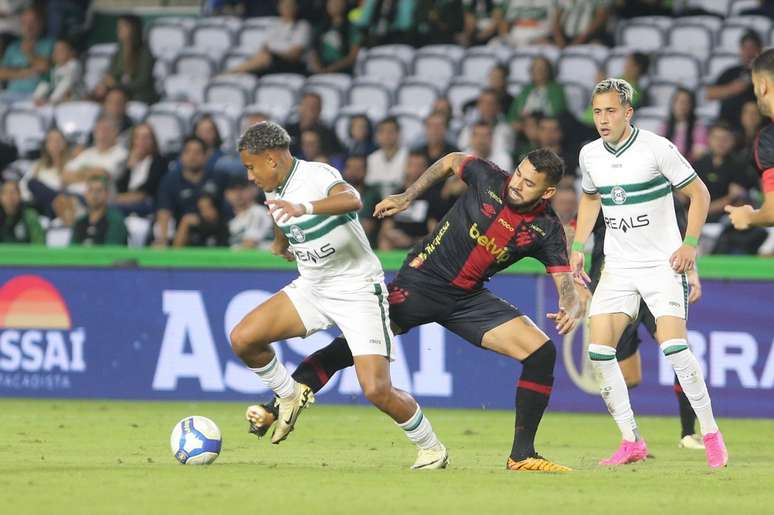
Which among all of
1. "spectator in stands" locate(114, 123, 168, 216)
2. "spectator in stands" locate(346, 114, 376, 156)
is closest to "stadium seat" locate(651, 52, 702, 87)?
"spectator in stands" locate(346, 114, 376, 156)

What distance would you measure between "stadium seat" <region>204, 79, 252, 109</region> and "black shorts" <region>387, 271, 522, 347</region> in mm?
10322

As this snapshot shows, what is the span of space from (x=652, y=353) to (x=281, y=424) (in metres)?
5.21

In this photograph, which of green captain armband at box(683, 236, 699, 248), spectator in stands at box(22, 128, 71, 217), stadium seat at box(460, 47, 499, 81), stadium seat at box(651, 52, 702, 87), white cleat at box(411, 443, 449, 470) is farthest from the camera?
stadium seat at box(460, 47, 499, 81)

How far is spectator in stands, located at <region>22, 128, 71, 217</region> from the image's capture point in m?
16.7

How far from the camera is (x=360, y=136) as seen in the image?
16500 millimetres

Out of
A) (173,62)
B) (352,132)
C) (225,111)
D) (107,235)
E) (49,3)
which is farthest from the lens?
(49,3)

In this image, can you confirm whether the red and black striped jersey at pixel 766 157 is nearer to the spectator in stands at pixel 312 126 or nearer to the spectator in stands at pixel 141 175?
the spectator in stands at pixel 312 126

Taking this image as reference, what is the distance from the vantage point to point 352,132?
16.6 meters

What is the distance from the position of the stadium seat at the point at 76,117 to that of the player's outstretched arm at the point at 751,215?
12.4 meters

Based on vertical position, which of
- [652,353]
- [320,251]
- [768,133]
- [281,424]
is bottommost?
[652,353]

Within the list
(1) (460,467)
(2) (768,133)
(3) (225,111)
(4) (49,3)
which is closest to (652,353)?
(1) (460,467)

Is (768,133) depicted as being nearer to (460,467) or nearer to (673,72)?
(460,467)

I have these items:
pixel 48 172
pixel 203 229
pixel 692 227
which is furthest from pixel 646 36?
pixel 692 227

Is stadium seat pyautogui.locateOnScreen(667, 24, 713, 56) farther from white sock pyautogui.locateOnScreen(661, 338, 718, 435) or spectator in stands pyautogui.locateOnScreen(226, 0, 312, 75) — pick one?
white sock pyautogui.locateOnScreen(661, 338, 718, 435)
